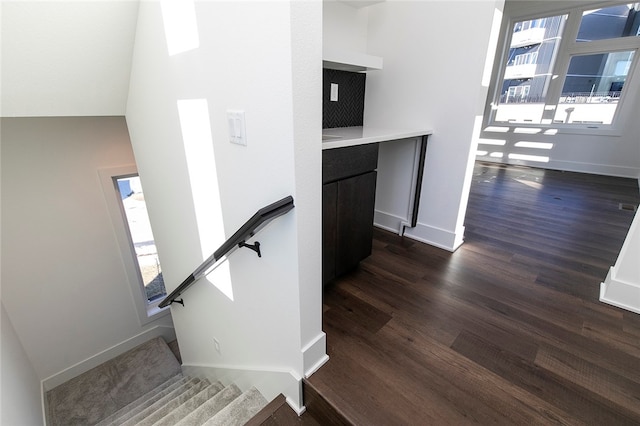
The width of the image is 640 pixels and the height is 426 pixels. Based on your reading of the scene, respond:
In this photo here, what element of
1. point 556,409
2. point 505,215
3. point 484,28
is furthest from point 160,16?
point 505,215

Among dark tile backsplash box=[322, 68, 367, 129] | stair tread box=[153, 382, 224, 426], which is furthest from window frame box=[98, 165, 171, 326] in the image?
dark tile backsplash box=[322, 68, 367, 129]

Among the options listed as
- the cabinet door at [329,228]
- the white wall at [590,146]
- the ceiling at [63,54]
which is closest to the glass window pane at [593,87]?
the white wall at [590,146]

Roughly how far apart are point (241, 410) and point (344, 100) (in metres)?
2.28

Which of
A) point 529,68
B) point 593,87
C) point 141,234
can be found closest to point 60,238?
point 141,234

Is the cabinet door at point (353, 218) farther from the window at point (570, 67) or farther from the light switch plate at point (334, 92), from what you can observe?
the window at point (570, 67)

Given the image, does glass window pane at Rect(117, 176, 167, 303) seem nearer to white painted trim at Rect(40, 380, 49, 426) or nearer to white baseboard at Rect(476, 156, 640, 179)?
white painted trim at Rect(40, 380, 49, 426)

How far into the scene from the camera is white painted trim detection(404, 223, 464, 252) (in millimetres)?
2414

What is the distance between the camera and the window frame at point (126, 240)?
2924 mm

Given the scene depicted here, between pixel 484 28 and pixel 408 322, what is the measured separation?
6.39ft

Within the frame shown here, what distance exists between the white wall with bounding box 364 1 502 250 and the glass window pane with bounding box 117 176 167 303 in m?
2.69

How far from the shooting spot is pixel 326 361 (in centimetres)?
138

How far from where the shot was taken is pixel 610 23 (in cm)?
433

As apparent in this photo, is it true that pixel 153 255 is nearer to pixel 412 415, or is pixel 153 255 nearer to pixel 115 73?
pixel 115 73

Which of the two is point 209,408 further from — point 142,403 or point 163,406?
point 142,403
